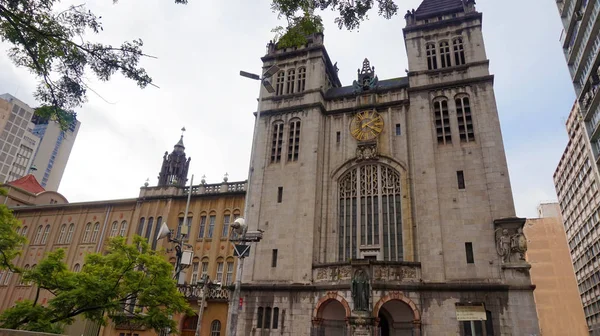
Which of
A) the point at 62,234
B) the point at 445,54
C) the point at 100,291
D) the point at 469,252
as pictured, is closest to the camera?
the point at 100,291

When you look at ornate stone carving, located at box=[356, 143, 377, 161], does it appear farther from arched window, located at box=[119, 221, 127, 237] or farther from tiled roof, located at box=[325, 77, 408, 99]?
arched window, located at box=[119, 221, 127, 237]

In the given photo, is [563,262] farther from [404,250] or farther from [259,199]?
[259,199]

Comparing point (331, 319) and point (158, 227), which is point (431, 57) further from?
point (158, 227)

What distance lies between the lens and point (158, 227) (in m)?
→ 36.4

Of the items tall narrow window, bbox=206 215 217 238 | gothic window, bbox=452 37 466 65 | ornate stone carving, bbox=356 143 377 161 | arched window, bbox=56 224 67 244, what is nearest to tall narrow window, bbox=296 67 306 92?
ornate stone carving, bbox=356 143 377 161

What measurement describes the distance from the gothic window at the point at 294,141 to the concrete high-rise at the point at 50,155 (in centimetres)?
9326

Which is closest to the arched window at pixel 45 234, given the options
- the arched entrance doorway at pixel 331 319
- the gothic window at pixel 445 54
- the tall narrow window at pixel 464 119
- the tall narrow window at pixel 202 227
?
the tall narrow window at pixel 202 227

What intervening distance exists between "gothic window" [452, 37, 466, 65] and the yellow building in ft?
67.4

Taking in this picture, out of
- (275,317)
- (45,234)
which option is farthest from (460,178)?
(45,234)

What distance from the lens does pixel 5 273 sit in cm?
4131

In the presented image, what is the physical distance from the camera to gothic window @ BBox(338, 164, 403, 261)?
27.6 metres

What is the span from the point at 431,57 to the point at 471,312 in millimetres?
19749

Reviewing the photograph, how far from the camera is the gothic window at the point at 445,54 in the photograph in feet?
104

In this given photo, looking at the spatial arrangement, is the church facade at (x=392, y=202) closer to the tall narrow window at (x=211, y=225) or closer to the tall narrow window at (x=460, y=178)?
the tall narrow window at (x=460, y=178)
